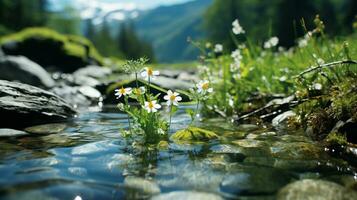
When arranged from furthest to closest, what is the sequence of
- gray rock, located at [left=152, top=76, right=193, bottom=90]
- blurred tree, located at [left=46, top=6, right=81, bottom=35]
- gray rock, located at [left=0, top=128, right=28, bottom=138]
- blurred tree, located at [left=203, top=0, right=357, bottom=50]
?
blurred tree, located at [left=46, top=6, right=81, bottom=35]
blurred tree, located at [left=203, top=0, right=357, bottom=50]
gray rock, located at [left=152, top=76, right=193, bottom=90]
gray rock, located at [left=0, top=128, right=28, bottom=138]

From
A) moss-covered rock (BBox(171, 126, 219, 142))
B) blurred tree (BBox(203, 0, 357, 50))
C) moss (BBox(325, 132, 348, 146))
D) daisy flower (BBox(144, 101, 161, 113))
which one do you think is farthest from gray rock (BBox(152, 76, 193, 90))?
blurred tree (BBox(203, 0, 357, 50))

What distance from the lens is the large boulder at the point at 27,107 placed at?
570 centimetres

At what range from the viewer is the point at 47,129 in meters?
5.46

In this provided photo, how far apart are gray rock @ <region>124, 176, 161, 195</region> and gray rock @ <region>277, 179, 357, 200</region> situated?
81 cm

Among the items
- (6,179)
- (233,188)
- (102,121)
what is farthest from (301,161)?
(102,121)

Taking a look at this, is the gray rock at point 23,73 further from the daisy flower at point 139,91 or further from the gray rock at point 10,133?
the daisy flower at point 139,91

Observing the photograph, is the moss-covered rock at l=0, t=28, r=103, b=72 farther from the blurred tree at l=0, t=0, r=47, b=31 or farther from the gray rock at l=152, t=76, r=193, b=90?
the blurred tree at l=0, t=0, r=47, b=31

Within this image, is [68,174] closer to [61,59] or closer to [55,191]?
[55,191]

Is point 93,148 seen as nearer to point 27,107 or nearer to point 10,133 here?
point 10,133

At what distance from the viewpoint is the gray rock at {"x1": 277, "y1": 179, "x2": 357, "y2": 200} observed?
2646 mm

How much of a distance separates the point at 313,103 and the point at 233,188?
2560 mm

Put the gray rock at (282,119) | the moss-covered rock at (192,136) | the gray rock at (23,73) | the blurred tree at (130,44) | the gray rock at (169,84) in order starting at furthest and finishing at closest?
the blurred tree at (130,44)
the gray rock at (23,73)
the gray rock at (169,84)
the gray rock at (282,119)
the moss-covered rock at (192,136)

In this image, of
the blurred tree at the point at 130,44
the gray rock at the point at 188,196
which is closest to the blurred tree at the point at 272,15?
the blurred tree at the point at 130,44

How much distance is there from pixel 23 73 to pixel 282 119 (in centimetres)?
917
